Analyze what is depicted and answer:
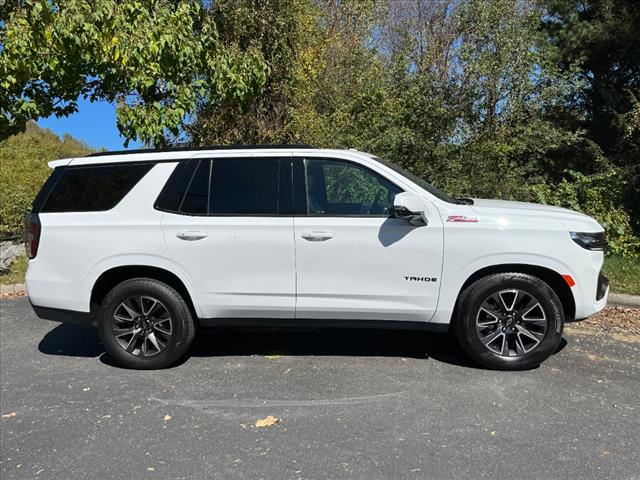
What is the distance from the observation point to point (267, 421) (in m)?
3.57

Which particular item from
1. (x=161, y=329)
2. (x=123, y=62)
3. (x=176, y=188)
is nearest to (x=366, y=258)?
(x=176, y=188)

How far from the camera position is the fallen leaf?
3520 mm

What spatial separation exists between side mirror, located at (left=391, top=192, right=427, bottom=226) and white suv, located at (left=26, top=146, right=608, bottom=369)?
0.04 ft

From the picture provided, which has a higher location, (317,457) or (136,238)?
(136,238)

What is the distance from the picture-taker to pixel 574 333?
5266mm

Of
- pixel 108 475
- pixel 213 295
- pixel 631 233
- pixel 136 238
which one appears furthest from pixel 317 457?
pixel 631 233

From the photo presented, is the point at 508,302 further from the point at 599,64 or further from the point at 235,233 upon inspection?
the point at 599,64

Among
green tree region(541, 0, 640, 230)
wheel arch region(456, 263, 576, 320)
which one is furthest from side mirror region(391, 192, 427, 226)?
green tree region(541, 0, 640, 230)

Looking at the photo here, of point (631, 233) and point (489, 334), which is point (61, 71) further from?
point (631, 233)

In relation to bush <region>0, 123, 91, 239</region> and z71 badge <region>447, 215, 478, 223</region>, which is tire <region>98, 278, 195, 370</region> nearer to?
z71 badge <region>447, 215, 478, 223</region>

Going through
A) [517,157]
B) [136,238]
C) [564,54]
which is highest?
[564,54]

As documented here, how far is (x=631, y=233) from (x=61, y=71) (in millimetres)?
9082

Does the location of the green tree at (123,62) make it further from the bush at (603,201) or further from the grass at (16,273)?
the bush at (603,201)

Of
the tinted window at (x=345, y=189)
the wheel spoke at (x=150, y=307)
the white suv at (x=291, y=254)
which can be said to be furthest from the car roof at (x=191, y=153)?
the wheel spoke at (x=150, y=307)
